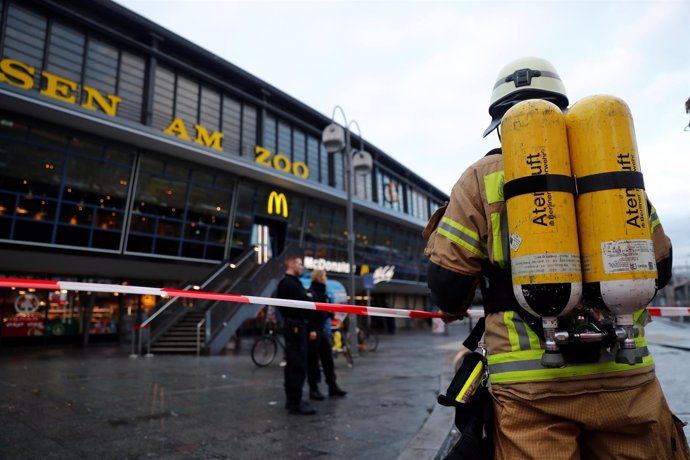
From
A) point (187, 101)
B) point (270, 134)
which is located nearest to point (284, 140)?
point (270, 134)

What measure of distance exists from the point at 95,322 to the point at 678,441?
2155cm

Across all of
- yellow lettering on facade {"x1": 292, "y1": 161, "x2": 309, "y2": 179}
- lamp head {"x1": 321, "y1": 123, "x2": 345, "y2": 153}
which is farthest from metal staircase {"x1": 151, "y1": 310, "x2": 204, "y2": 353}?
yellow lettering on facade {"x1": 292, "y1": 161, "x2": 309, "y2": 179}

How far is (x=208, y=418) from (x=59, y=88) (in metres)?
15.0

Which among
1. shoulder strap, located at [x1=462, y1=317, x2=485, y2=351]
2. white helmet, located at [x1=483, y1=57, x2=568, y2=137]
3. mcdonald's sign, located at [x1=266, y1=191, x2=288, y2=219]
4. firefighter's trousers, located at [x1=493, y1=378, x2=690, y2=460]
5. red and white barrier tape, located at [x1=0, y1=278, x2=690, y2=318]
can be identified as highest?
mcdonald's sign, located at [x1=266, y1=191, x2=288, y2=219]

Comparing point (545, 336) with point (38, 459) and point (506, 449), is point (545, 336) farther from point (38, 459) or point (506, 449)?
point (38, 459)

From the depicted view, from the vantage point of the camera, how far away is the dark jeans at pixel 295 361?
5316 millimetres

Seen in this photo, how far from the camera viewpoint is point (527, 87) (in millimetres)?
2010

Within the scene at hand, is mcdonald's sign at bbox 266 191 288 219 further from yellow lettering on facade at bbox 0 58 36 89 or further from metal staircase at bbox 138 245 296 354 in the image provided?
yellow lettering on facade at bbox 0 58 36 89

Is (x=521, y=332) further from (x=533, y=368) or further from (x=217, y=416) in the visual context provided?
(x=217, y=416)

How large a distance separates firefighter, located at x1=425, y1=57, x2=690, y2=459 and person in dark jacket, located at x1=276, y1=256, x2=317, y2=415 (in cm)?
382

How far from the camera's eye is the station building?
51.9 ft

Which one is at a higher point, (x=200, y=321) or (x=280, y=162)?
(x=280, y=162)

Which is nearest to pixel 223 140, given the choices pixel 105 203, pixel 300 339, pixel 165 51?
pixel 165 51

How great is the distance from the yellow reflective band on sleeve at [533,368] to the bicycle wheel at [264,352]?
9214 millimetres
